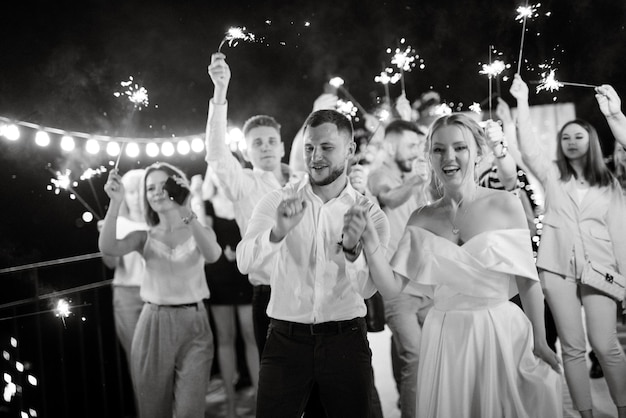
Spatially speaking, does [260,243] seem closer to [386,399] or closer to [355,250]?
[355,250]

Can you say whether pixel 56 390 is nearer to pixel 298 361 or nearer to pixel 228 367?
pixel 228 367

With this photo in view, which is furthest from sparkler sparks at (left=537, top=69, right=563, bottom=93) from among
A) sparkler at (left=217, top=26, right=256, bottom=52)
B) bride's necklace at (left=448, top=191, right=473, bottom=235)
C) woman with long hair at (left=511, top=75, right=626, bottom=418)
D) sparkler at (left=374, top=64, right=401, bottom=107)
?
sparkler at (left=217, top=26, right=256, bottom=52)

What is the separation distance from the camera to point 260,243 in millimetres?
2219

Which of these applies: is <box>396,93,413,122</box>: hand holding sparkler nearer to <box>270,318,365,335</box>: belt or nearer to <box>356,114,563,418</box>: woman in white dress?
<box>356,114,563,418</box>: woman in white dress

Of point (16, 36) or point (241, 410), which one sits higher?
point (16, 36)

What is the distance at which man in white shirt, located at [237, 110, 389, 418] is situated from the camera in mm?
2203

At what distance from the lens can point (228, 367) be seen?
3.57 meters

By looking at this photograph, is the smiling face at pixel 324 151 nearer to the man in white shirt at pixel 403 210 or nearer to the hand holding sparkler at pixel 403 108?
the man in white shirt at pixel 403 210

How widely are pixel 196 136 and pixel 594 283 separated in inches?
111

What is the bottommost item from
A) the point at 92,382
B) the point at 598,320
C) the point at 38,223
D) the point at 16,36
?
the point at 92,382

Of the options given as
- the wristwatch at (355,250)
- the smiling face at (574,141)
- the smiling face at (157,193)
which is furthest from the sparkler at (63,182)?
the smiling face at (574,141)

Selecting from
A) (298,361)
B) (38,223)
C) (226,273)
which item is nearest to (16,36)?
(38,223)

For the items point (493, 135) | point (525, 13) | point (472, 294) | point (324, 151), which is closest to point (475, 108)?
point (525, 13)

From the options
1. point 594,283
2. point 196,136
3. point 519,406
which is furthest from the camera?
point 196,136
